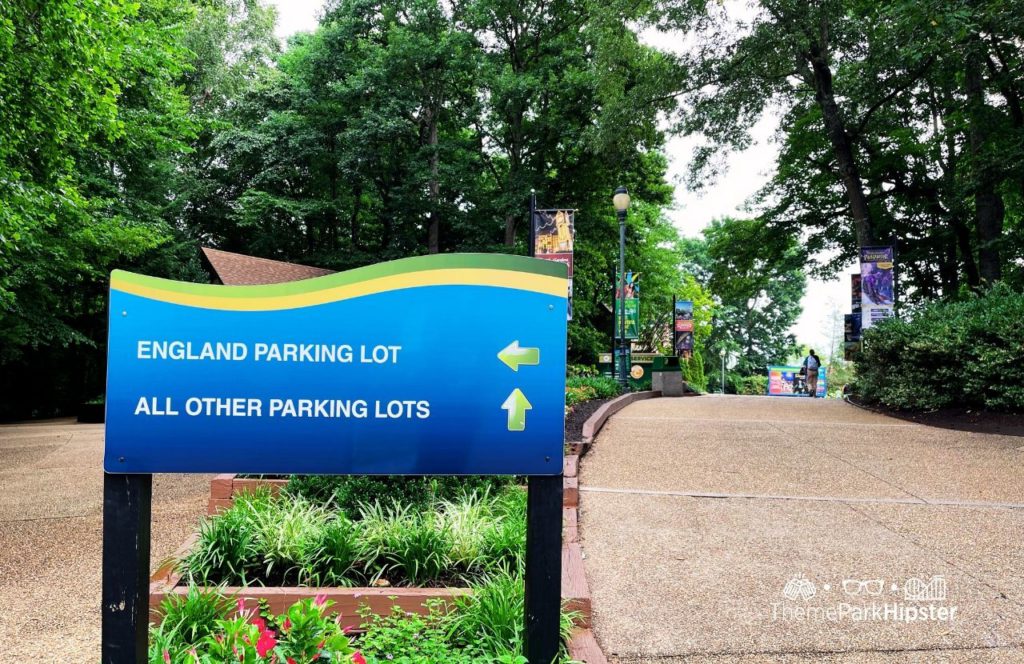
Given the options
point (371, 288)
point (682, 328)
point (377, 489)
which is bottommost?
point (377, 489)

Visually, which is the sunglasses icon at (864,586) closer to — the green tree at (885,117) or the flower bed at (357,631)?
the flower bed at (357,631)

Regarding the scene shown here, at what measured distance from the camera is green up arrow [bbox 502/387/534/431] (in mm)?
2240

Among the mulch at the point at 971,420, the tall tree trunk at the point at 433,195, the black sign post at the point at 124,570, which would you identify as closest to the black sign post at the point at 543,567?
the black sign post at the point at 124,570

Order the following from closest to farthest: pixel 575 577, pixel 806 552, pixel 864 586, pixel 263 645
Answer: pixel 263 645 < pixel 575 577 < pixel 864 586 < pixel 806 552

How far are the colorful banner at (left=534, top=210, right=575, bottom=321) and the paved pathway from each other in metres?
8.78

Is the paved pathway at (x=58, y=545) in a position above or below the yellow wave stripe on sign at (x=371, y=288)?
below

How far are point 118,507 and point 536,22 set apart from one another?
24.6 metres

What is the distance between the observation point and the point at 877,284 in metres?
15.3

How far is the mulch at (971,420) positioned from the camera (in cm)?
897

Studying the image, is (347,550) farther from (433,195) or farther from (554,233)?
(433,195)

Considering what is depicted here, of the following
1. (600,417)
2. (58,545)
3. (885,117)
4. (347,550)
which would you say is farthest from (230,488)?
(885,117)

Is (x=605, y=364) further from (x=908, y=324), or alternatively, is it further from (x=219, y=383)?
(x=219, y=383)

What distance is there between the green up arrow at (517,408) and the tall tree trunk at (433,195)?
70.8ft

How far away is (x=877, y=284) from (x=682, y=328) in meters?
15.7
